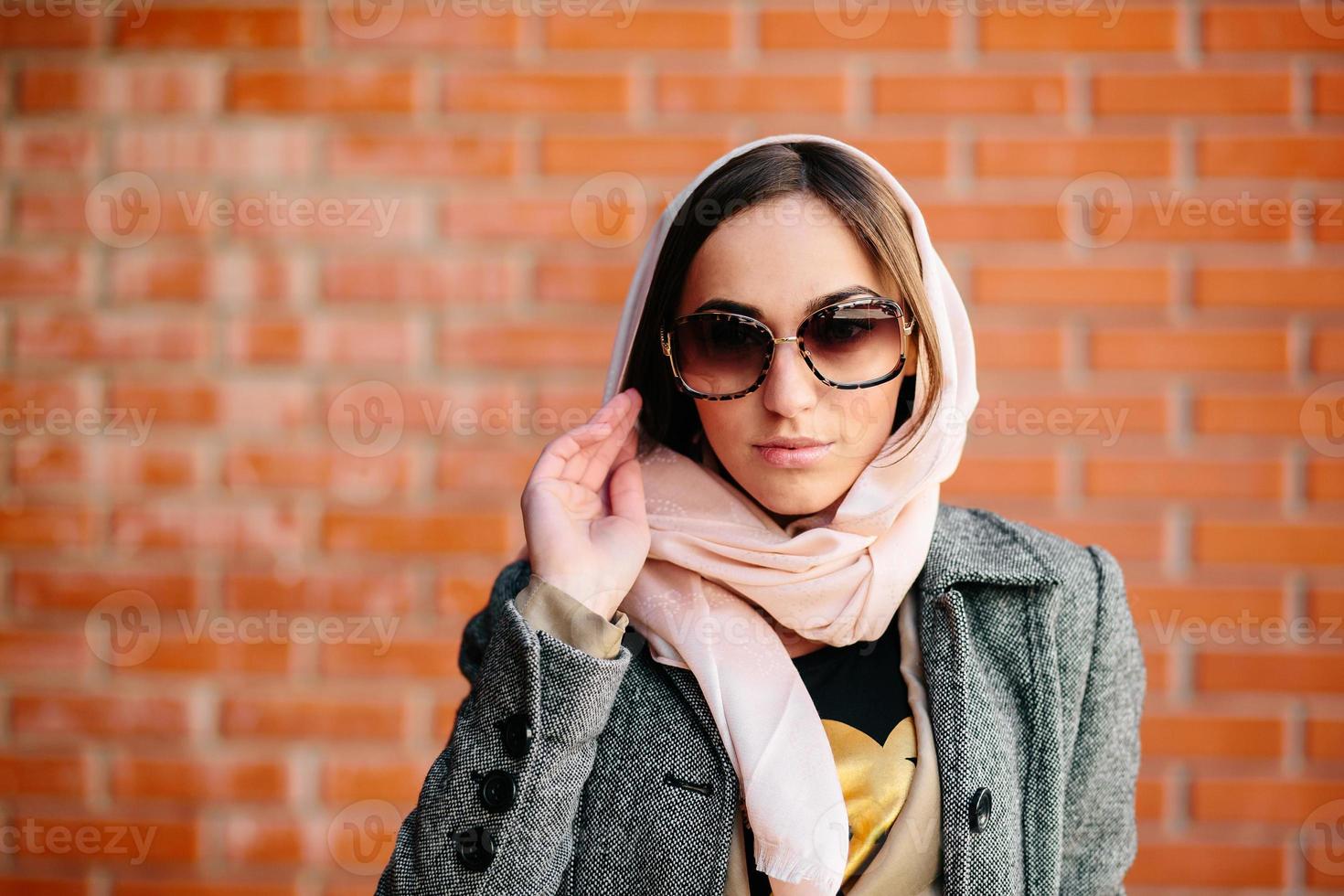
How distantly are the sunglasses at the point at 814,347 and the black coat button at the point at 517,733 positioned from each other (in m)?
0.56

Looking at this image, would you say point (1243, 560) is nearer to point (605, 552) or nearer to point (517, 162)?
point (605, 552)

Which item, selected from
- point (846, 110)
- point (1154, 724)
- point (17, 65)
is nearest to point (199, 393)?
point (17, 65)

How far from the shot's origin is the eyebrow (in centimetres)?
160

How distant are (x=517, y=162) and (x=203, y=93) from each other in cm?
85

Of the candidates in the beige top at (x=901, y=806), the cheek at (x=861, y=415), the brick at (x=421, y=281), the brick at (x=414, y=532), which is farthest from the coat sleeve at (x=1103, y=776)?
the brick at (x=421, y=281)

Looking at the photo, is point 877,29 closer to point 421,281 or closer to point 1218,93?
point 1218,93

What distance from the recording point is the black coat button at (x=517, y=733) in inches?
60.1

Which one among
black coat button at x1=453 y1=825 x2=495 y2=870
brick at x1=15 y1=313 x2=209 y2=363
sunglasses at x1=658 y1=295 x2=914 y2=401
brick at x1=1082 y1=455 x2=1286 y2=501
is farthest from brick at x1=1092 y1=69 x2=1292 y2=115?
brick at x1=15 y1=313 x2=209 y2=363

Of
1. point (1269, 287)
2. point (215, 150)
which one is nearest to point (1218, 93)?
point (1269, 287)

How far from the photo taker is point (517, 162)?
267 cm

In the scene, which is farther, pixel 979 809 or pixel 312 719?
pixel 312 719

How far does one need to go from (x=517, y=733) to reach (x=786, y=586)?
0.47 m

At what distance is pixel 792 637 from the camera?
1774mm

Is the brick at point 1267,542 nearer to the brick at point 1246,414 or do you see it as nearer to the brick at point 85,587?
the brick at point 1246,414
